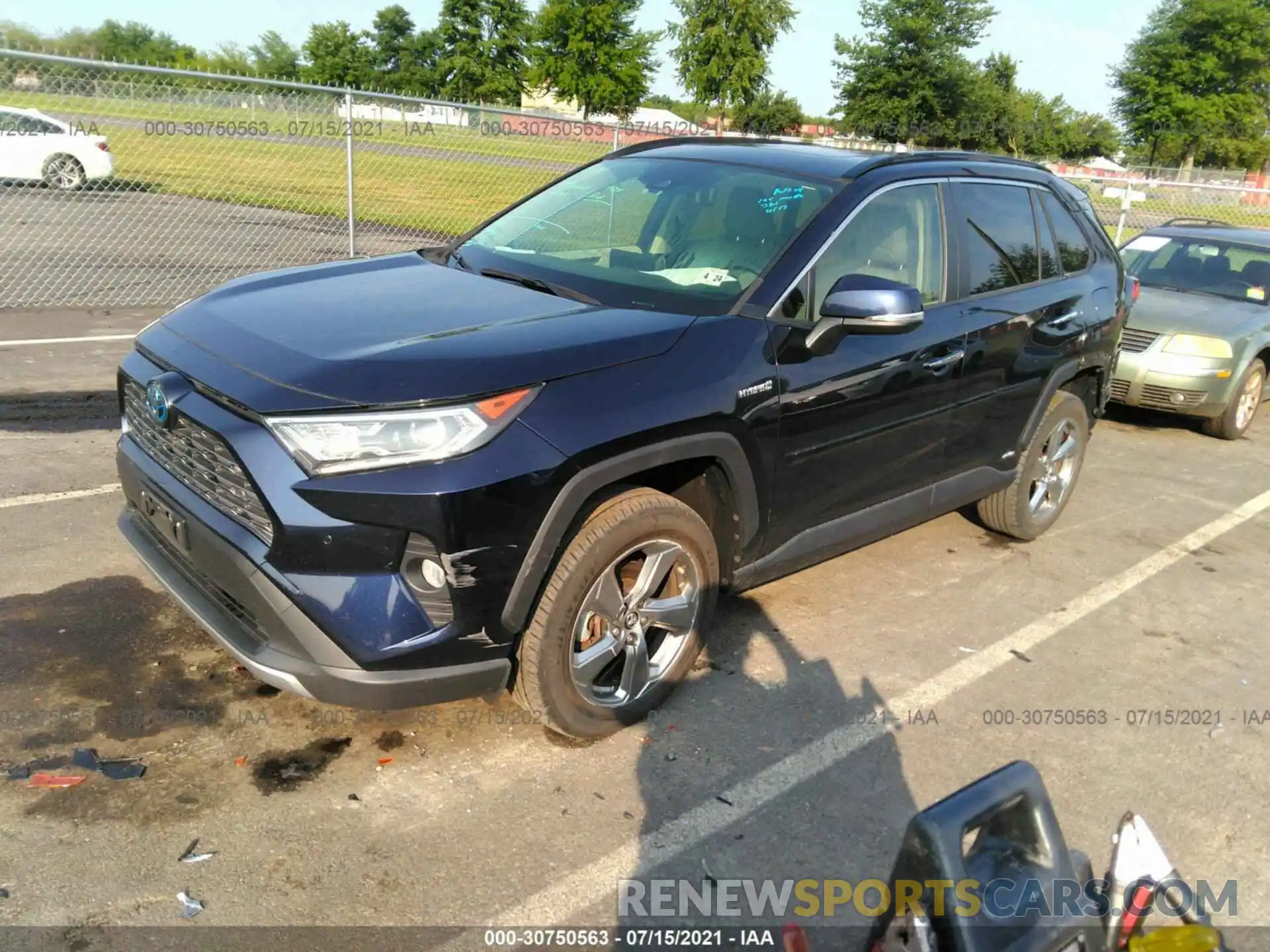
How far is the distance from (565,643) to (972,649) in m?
2.05

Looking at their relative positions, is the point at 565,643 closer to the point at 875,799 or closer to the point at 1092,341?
the point at 875,799

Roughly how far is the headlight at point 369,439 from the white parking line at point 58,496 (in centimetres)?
294

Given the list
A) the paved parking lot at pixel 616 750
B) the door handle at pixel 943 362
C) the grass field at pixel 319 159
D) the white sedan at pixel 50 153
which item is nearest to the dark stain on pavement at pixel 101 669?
the paved parking lot at pixel 616 750

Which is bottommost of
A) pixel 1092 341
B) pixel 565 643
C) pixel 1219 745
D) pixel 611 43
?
pixel 1219 745

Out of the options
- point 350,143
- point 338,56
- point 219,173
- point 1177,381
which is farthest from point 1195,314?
point 338,56

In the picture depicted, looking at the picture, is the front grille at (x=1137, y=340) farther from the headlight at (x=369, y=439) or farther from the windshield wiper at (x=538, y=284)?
the headlight at (x=369, y=439)

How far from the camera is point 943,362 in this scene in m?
4.27

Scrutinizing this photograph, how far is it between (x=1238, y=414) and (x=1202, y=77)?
48747 mm

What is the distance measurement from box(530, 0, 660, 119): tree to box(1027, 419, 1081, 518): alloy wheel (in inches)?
1894

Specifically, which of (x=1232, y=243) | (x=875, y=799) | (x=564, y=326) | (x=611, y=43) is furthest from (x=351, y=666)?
(x=611, y=43)

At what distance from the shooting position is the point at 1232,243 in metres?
9.28

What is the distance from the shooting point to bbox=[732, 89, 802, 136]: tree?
39656 millimetres

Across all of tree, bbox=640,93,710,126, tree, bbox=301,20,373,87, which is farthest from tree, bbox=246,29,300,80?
tree, bbox=640,93,710,126

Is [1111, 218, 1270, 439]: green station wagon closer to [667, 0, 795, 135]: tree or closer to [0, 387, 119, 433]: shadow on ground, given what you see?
[0, 387, 119, 433]: shadow on ground
